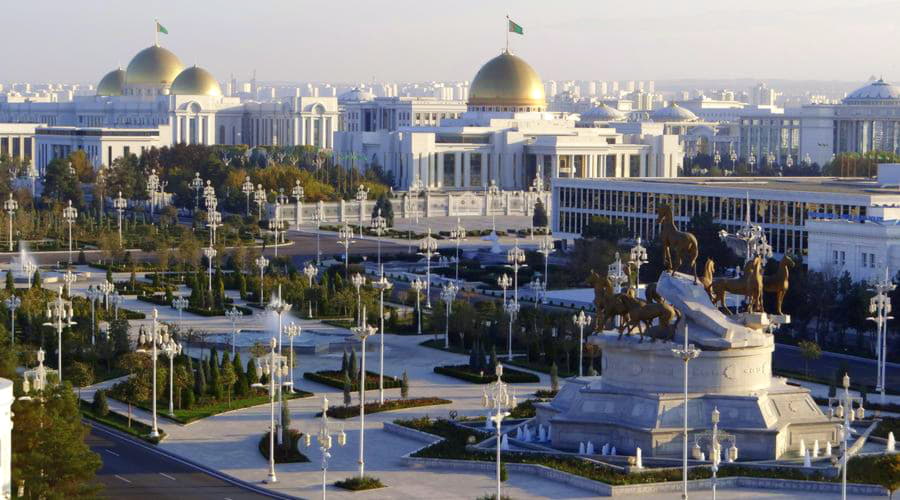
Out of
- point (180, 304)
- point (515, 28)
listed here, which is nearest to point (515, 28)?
point (515, 28)

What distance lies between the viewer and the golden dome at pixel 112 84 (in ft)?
556

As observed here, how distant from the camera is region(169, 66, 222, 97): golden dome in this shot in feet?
520

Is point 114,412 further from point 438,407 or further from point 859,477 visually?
point 859,477

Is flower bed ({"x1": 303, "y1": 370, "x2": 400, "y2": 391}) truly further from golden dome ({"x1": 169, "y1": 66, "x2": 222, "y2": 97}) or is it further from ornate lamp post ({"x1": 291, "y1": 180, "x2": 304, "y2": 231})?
golden dome ({"x1": 169, "y1": 66, "x2": 222, "y2": 97})

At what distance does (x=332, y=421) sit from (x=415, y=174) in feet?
277

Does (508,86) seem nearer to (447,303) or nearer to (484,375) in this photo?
(447,303)

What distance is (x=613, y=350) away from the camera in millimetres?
41656

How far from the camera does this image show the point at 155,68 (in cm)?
16150

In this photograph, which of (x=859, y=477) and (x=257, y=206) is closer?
(x=859, y=477)

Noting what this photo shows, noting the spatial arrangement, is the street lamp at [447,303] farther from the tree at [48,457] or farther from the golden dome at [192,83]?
the golden dome at [192,83]

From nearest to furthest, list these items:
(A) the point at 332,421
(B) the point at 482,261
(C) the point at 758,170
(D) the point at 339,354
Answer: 1. (A) the point at 332,421
2. (D) the point at 339,354
3. (B) the point at 482,261
4. (C) the point at 758,170

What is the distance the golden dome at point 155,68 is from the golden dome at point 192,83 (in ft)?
4.63

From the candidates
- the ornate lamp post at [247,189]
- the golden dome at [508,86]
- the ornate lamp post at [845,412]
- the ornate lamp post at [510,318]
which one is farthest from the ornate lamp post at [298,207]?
the ornate lamp post at [845,412]

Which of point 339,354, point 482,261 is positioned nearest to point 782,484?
point 339,354
